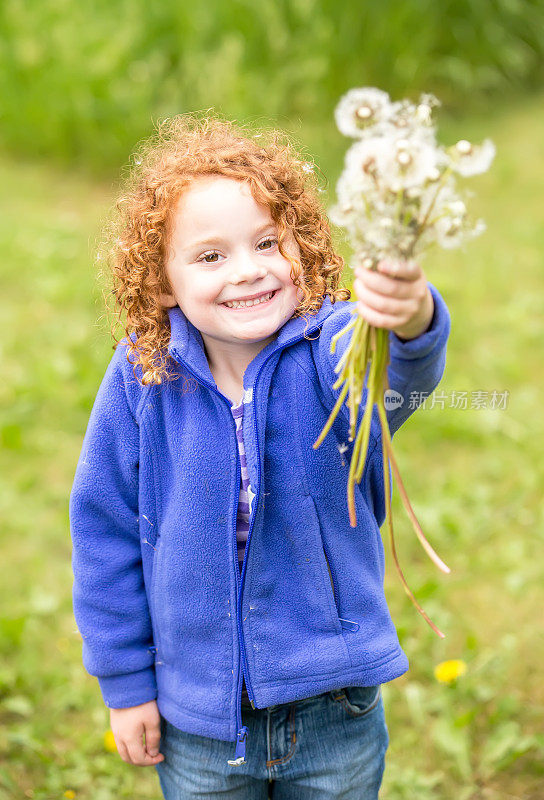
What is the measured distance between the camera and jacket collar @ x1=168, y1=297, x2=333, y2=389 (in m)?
1.43

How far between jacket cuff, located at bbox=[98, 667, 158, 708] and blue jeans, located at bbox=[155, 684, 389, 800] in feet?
0.34

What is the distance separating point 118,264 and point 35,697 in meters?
1.40

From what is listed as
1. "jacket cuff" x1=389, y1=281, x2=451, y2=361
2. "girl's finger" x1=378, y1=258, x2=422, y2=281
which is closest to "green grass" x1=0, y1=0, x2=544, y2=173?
"jacket cuff" x1=389, y1=281, x2=451, y2=361

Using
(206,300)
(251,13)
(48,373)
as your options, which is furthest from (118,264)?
(251,13)

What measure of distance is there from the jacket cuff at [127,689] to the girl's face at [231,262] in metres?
0.63

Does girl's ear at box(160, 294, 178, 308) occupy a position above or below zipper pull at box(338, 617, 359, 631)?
above

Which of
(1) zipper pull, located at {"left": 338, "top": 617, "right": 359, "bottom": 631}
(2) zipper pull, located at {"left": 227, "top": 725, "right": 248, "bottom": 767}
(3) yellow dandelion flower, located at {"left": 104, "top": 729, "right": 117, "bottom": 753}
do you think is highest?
(1) zipper pull, located at {"left": 338, "top": 617, "right": 359, "bottom": 631}

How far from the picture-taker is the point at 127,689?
1.63m

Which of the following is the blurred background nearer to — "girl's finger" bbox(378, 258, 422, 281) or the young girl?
the young girl

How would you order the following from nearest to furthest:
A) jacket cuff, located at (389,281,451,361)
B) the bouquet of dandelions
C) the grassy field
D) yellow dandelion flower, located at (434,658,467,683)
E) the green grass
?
the bouquet of dandelions → jacket cuff, located at (389,281,451,361) → the grassy field → yellow dandelion flower, located at (434,658,467,683) → the green grass

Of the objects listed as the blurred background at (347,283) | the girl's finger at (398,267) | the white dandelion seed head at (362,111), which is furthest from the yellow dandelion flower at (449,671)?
the white dandelion seed head at (362,111)

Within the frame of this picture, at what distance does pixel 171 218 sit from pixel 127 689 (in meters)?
0.82

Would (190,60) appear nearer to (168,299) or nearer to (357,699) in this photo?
(168,299)

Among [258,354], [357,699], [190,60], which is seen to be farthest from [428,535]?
[190,60]
